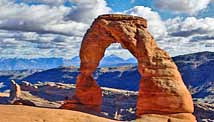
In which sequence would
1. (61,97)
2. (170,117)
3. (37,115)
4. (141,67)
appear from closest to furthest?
(37,115) → (170,117) → (141,67) → (61,97)

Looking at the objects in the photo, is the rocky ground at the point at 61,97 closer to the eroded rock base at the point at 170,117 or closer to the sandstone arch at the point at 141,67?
the sandstone arch at the point at 141,67

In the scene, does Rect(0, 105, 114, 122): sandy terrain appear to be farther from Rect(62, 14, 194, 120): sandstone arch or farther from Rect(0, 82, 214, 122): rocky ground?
Rect(0, 82, 214, 122): rocky ground

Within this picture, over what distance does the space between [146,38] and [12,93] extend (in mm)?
85238

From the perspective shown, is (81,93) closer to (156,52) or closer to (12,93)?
(156,52)

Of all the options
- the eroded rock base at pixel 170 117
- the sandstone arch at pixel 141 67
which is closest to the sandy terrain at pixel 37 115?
the eroded rock base at pixel 170 117

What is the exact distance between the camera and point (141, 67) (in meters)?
41.8

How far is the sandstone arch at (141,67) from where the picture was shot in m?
40.3

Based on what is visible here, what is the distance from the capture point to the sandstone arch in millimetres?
40281

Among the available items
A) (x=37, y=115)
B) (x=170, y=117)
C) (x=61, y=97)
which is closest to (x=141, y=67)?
(x=170, y=117)

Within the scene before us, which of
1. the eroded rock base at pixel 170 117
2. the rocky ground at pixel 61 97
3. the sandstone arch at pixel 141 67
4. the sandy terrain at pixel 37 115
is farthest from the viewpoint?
the rocky ground at pixel 61 97

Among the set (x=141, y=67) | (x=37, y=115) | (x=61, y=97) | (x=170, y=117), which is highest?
(x=141, y=67)

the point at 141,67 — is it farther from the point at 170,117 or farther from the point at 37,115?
the point at 37,115

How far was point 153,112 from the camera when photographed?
40.2 meters

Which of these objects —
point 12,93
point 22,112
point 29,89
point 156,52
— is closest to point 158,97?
point 156,52
